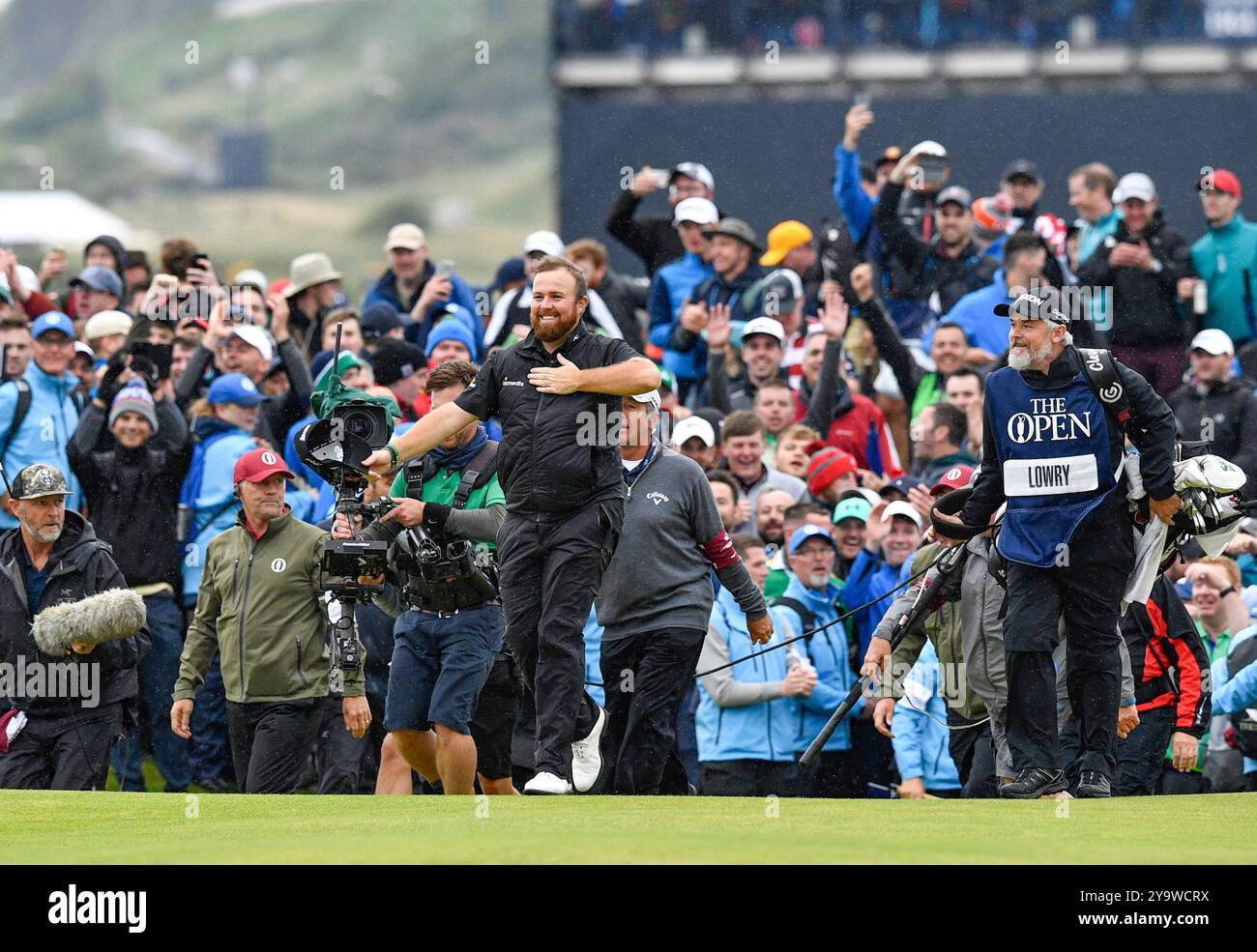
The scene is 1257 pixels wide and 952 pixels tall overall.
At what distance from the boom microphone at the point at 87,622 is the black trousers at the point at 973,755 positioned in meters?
4.29

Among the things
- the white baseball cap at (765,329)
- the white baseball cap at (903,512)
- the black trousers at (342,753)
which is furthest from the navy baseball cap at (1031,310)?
the white baseball cap at (765,329)

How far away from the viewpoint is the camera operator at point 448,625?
35.6 feet

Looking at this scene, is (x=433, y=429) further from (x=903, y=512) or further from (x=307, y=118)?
(x=307, y=118)

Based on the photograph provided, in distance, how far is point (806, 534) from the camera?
42.3 feet

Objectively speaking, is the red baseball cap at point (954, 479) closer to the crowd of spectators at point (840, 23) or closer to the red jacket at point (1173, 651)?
the red jacket at point (1173, 651)

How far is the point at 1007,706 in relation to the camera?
10.3 m

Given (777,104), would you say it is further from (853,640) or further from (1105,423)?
(1105,423)

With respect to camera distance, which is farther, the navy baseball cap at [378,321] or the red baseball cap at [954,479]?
the navy baseball cap at [378,321]

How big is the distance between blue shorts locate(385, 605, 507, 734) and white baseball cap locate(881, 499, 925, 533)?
283cm

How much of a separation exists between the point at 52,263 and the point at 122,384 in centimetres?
398

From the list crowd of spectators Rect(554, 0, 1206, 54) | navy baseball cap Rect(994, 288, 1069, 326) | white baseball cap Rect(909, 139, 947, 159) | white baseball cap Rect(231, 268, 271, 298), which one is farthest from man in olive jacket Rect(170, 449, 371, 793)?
crowd of spectators Rect(554, 0, 1206, 54)

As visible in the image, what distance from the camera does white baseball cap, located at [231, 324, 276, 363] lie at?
47.1ft

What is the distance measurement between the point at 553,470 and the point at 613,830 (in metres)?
2.13

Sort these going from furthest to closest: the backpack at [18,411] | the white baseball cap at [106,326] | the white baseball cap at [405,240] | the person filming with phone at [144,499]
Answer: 1. the white baseball cap at [405,240]
2. the white baseball cap at [106,326]
3. the backpack at [18,411]
4. the person filming with phone at [144,499]
